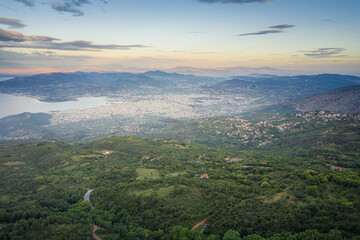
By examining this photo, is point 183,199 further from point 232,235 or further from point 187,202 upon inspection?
point 232,235

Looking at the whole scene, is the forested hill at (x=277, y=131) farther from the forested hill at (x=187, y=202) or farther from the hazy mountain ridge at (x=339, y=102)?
the hazy mountain ridge at (x=339, y=102)

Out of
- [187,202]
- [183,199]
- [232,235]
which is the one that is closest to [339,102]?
[183,199]

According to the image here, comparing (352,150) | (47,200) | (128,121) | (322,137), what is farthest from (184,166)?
(128,121)

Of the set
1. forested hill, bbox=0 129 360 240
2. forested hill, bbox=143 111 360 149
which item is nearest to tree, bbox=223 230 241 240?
forested hill, bbox=0 129 360 240

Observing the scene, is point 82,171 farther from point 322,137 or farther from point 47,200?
point 322,137

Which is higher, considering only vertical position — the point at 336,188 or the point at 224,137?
the point at 336,188

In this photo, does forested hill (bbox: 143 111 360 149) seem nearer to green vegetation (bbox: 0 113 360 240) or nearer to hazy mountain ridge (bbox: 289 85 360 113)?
green vegetation (bbox: 0 113 360 240)
